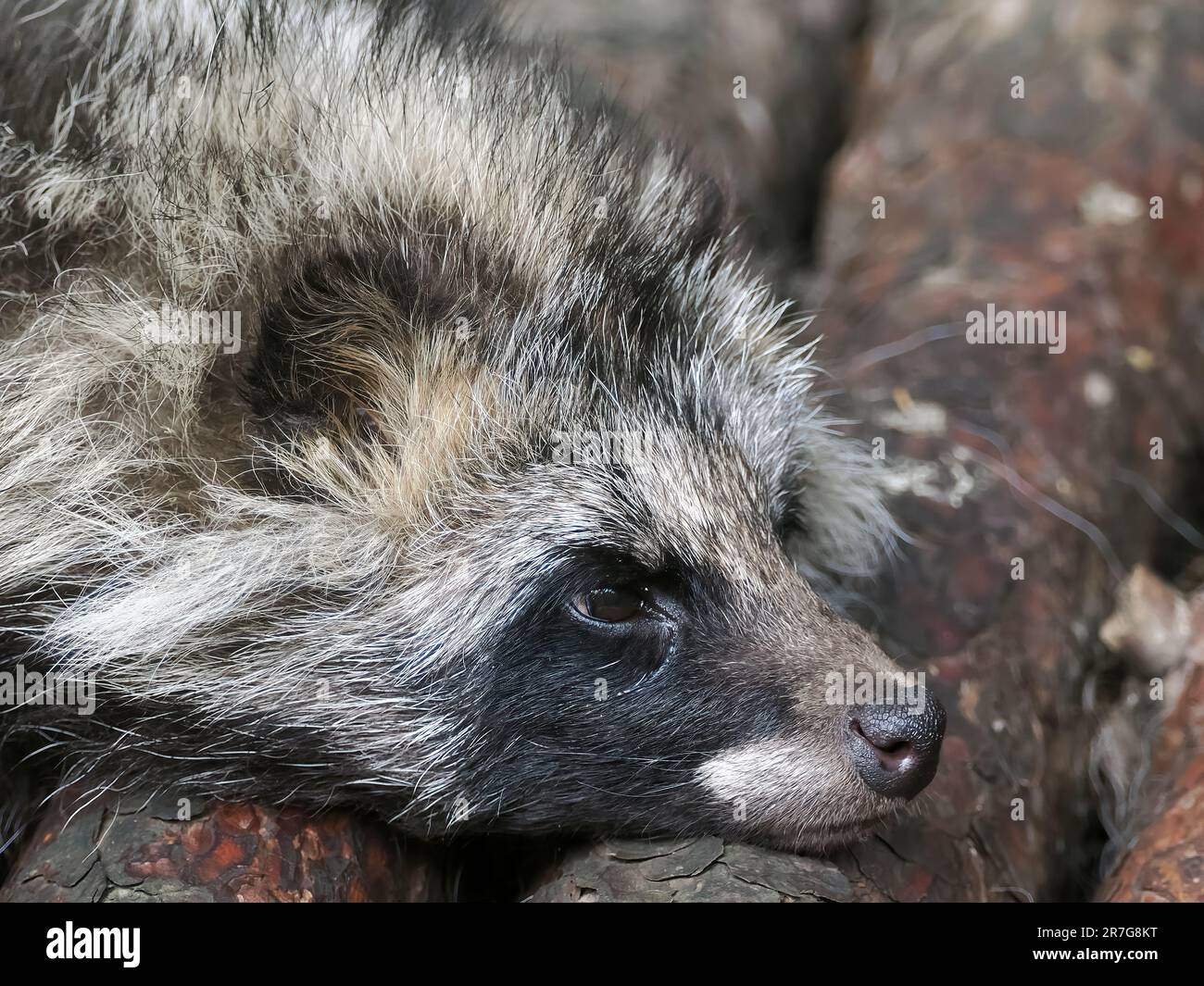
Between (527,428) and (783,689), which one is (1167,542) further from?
(527,428)

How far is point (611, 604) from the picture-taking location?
321 cm

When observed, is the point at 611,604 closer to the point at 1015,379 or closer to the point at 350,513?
the point at 350,513

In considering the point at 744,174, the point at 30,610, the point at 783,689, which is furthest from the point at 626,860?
the point at 744,174

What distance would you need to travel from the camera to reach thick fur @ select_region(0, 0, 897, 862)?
3115 mm

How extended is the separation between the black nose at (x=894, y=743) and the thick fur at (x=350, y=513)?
46 millimetres

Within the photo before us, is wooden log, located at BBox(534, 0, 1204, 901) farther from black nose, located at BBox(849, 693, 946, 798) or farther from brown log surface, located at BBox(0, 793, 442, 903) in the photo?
brown log surface, located at BBox(0, 793, 442, 903)

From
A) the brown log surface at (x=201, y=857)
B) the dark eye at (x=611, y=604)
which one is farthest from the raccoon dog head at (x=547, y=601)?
the brown log surface at (x=201, y=857)

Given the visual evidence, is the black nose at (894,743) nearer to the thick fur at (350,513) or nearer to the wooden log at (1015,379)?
the thick fur at (350,513)

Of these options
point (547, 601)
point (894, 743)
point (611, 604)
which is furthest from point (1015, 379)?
point (547, 601)

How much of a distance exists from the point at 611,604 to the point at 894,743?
752 millimetres

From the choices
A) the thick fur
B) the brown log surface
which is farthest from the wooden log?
the brown log surface

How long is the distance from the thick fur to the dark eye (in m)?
0.04

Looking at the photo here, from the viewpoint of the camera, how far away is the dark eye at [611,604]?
3.20 m

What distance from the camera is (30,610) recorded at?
316 cm
